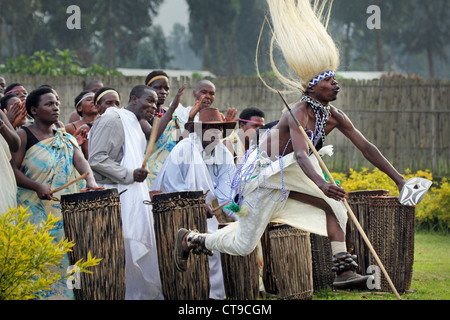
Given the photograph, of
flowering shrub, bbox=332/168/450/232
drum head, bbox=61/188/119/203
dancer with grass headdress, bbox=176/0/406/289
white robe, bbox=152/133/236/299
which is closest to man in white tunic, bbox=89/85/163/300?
Answer: white robe, bbox=152/133/236/299

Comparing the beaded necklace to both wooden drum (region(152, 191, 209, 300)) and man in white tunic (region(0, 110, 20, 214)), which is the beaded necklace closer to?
wooden drum (region(152, 191, 209, 300))

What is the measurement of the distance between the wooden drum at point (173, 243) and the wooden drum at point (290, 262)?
73cm

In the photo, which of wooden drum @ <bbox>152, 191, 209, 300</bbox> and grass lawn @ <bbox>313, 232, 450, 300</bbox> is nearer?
wooden drum @ <bbox>152, 191, 209, 300</bbox>

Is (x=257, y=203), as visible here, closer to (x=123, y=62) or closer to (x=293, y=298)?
(x=293, y=298)

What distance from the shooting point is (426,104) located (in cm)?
1589

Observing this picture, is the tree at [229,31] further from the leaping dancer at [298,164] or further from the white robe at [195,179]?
the leaping dancer at [298,164]


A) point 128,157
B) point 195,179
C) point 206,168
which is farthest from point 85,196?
point 206,168

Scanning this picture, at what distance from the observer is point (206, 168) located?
7.63 metres

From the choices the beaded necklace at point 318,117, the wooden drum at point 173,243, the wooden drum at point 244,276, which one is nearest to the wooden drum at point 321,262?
the wooden drum at point 244,276

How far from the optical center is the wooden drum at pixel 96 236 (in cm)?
585

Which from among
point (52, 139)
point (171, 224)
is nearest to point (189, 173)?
point (171, 224)

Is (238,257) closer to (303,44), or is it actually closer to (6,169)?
(303,44)

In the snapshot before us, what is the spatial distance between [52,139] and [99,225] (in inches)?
40.8

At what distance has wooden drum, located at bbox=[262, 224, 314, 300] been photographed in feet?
22.4
